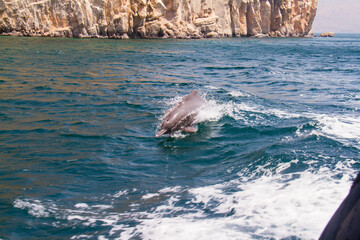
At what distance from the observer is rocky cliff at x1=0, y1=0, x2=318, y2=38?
1973 inches

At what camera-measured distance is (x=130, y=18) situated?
57.9 metres

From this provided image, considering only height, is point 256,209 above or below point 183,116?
below

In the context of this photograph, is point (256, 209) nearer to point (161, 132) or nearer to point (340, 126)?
point (161, 132)

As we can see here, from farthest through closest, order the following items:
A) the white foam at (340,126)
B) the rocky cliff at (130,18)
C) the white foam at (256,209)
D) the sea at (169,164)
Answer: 1. the rocky cliff at (130,18)
2. the white foam at (340,126)
3. the sea at (169,164)
4. the white foam at (256,209)

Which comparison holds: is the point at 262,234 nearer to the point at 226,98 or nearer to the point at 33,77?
the point at 226,98

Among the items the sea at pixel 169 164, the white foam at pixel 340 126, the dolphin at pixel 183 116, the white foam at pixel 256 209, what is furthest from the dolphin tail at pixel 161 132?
the white foam at pixel 340 126

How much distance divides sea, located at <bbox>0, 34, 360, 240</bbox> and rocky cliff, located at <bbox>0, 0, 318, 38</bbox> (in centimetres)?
4260

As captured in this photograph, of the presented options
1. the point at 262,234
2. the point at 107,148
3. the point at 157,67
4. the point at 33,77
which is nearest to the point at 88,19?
the point at 157,67

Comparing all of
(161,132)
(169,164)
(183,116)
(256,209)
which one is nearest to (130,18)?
(183,116)

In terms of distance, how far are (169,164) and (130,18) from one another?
182 feet

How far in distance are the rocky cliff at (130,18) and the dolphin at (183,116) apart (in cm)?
4816

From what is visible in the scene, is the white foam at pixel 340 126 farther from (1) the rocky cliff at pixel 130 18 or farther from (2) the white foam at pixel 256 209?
(1) the rocky cliff at pixel 130 18

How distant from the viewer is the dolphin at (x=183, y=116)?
8492mm

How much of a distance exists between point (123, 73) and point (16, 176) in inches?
530
